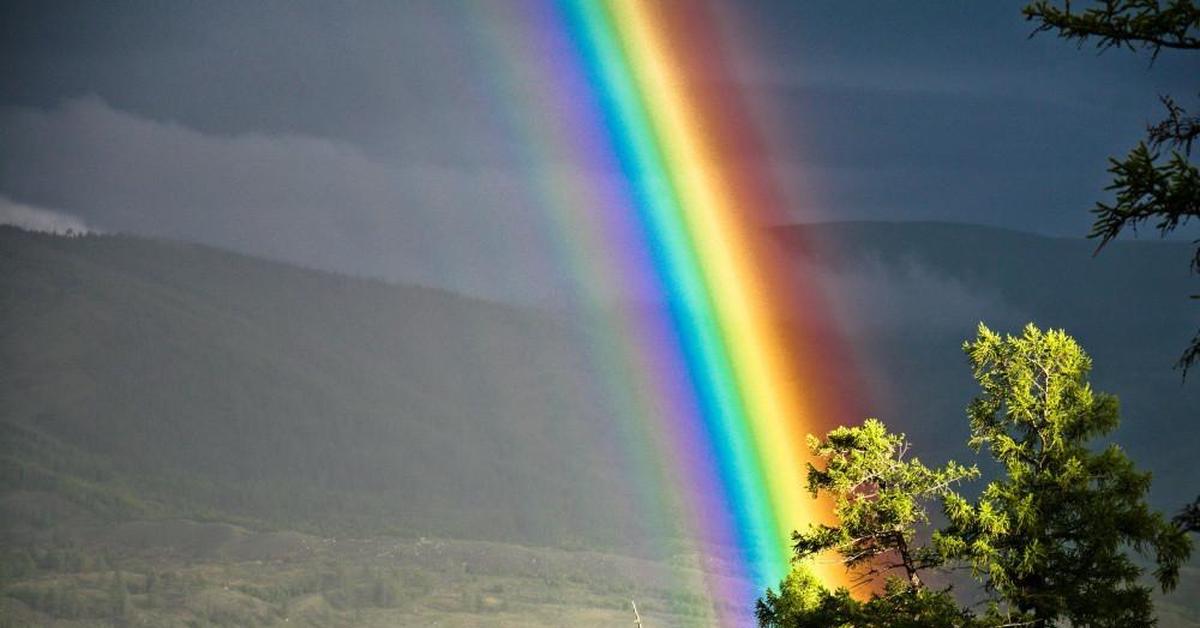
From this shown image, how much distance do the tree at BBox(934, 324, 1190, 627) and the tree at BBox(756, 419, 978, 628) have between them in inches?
46.5

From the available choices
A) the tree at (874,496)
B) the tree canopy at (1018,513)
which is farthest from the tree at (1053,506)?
the tree at (874,496)

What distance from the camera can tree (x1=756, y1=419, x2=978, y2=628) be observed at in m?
29.9

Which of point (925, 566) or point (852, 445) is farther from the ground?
point (852, 445)

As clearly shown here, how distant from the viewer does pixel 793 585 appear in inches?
1571

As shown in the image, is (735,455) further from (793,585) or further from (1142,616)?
(1142,616)

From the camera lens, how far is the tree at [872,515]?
29.9 m

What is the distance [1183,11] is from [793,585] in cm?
2518

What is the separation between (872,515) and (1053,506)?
4.00m

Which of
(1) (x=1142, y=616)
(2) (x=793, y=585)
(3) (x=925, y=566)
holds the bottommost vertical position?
(1) (x=1142, y=616)

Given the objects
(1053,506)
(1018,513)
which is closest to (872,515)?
(1018,513)

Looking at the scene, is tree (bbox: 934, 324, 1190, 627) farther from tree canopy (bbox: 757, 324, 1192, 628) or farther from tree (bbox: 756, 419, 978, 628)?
tree (bbox: 756, 419, 978, 628)

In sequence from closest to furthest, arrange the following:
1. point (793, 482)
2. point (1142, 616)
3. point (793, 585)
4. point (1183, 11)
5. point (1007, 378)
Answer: point (1183, 11) → point (1142, 616) → point (1007, 378) → point (793, 585) → point (793, 482)

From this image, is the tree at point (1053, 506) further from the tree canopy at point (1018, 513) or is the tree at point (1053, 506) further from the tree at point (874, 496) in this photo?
the tree at point (874, 496)

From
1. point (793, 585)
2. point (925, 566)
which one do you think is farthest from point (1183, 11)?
point (793, 585)
